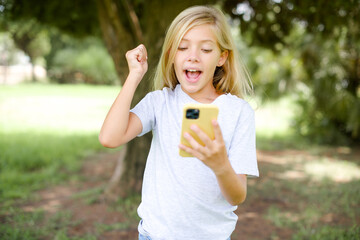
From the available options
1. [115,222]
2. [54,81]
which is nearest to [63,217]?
[115,222]

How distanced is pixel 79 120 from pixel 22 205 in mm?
7443

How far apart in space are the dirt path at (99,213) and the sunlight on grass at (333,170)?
1461 mm

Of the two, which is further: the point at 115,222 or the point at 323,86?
the point at 323,86

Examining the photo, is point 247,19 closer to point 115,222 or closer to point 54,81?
point 115,222

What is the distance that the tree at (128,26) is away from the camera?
3.92 metres

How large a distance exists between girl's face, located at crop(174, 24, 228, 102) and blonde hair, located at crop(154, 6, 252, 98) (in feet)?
0.08

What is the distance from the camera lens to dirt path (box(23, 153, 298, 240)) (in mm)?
3555

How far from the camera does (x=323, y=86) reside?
7570mm

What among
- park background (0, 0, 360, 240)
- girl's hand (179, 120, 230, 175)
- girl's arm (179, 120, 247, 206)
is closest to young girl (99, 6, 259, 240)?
girl's arm (179, 120, 247, 206)

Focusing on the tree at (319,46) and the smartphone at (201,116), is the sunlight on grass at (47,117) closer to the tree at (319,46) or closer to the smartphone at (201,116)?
the tree at (319,46)

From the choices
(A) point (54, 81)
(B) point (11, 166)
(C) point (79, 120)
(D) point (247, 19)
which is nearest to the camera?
(D) point (247, 19)

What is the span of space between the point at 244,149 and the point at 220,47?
1.72ft

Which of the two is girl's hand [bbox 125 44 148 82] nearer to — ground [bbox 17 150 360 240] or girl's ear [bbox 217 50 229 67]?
girl's ear [bbox 217 50 229 67]

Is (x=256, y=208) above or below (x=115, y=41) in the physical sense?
below
